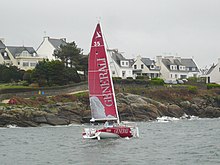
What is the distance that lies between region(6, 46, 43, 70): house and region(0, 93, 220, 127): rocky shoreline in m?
32.3

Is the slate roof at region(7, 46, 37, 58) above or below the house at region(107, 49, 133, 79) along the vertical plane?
above

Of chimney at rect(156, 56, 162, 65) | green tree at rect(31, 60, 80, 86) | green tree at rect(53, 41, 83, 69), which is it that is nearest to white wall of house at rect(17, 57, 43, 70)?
green tree at rect(53, 41, 83, 69)

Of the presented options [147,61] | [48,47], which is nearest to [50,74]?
[48,47]

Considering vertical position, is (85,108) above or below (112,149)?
above

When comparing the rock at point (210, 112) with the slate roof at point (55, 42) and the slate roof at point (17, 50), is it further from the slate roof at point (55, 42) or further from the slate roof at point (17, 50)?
the slate roof at point (17, 50)

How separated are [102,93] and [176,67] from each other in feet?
296

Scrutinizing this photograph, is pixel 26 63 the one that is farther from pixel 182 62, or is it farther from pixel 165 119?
pixel 182 62

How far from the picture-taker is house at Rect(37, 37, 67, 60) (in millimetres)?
116812

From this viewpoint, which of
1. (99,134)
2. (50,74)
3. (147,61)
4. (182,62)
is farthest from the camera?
(182,62)

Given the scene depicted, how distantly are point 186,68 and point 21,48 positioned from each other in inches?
1758

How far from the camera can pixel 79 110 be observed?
74500mm

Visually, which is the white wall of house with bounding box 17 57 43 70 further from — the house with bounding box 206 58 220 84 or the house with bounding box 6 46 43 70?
the house with bounding box 206 58 220 84

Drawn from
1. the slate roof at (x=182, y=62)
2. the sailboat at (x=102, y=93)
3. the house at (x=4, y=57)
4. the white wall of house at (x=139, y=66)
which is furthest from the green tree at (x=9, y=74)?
the sailboat at (x=102, y=93)

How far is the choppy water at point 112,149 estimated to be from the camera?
34.9 metres
